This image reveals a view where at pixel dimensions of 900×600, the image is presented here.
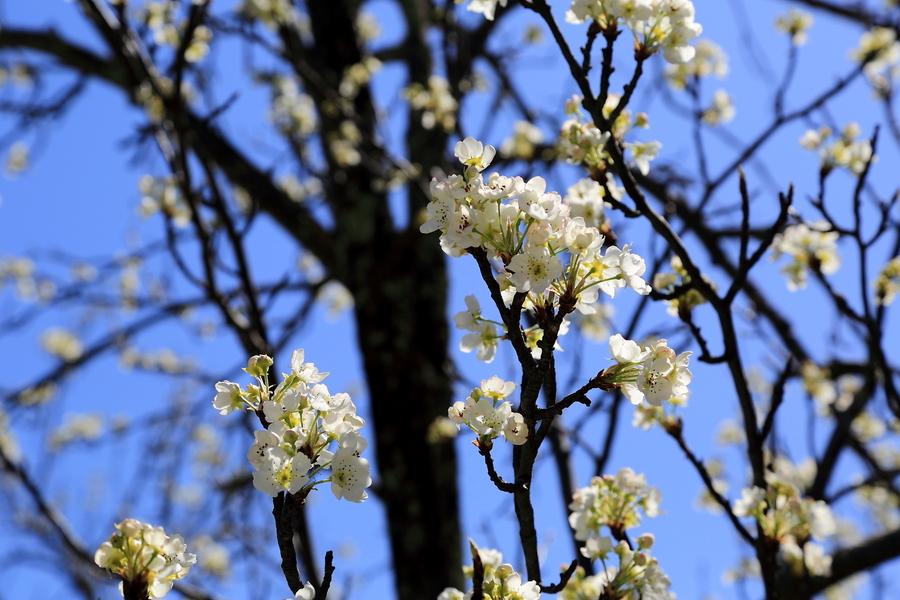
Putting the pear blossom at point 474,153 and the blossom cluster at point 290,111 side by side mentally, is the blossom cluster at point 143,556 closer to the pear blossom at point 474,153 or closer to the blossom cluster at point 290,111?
the pear blossom at point 474,153

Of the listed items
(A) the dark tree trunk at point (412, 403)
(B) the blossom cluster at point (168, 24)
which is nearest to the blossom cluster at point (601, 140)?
(B) the blossom cluster at point (168, 24)

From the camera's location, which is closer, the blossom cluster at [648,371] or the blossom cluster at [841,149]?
the blossom cluster at [648,371]

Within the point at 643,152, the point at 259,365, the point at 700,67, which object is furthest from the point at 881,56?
the point at 259,365

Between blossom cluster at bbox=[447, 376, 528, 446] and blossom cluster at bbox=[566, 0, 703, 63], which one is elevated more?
blossom cluster at bbox=[566, 0, 703, 63]

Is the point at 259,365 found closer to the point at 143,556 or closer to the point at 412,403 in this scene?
the point at 143,556

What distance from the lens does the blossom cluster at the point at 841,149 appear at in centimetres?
247

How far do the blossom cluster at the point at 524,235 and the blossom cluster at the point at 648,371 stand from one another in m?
0.09

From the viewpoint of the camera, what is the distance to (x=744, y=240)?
188cm

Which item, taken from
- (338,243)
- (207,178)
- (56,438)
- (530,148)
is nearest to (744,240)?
(207,178)

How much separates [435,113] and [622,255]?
11.2ft

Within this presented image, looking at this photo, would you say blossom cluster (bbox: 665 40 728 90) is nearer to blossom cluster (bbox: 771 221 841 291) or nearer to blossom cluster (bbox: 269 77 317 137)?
blossom cluster (bbox: 771 221 841 291)

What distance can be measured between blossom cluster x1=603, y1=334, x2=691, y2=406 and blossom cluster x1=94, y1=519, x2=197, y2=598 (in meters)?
0.67

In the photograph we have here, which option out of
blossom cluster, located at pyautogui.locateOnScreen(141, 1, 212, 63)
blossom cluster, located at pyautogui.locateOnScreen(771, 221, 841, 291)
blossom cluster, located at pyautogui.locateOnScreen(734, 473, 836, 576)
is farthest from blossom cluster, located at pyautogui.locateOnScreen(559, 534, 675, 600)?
blossom cluster, located at pyautogui.locateOnScreen(141, 1, 212, 63)

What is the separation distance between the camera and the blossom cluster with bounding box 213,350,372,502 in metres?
1.16
